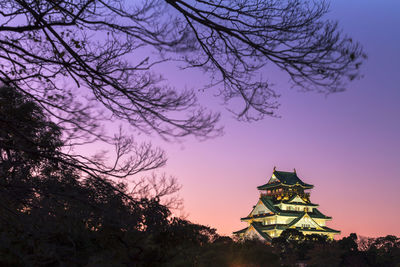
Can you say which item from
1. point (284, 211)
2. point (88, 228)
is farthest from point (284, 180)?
point (88, 228)

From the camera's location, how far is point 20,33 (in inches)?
246

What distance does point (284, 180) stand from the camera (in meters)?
53.1

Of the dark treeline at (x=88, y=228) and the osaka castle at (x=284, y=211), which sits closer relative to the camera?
the dark treeline at (x=88, y=228)

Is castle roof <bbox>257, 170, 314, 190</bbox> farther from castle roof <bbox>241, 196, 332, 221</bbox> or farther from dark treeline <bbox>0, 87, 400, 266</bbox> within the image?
dark treeline <bbox>0, 87, 400, 266</bbox>

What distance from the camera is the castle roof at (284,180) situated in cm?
5309

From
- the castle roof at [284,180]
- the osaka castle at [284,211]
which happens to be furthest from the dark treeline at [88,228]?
the castle roof at [284,180]

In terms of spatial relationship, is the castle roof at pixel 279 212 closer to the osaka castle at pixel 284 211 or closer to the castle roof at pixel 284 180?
the osaka castle at pixel 284 211

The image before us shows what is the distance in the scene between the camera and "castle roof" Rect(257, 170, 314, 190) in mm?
53088

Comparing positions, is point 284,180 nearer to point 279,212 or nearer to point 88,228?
point 279,212

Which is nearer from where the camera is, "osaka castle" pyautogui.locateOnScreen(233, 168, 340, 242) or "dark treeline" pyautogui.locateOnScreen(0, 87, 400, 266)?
"dark treeline" pyautogui.locateOnScreen(0, 87, 400, 266)

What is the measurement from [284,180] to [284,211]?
163 inches

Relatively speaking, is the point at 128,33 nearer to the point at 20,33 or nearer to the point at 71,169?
the point at 20,33

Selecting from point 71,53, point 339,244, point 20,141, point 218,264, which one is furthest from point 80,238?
point 339,244

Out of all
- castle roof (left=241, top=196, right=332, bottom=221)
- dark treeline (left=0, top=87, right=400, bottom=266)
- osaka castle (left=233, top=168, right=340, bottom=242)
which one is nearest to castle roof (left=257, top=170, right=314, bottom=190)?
osaka castle (left=233, top=168, right=340, bottom=242)
